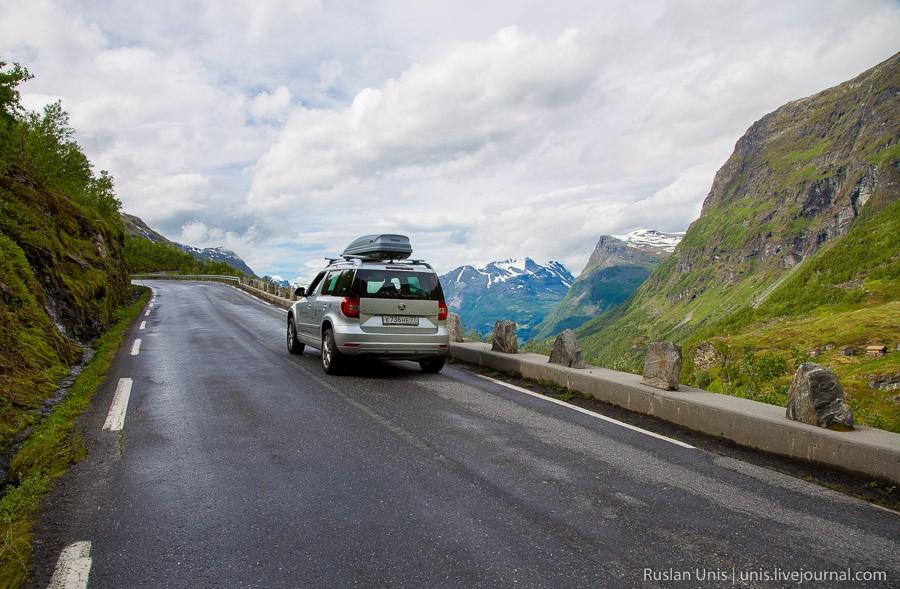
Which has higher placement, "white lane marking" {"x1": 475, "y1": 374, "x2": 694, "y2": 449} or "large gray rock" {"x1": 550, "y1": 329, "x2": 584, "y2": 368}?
"large gray rock" {"x1": 550, "y1": 329, "x2": 584, "y2": 368}

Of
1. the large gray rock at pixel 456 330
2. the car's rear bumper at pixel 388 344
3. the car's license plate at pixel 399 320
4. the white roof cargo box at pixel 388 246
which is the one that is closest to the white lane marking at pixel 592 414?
the car's rear bumper at pixel 388 344

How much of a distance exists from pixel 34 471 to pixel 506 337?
7571 millimetres

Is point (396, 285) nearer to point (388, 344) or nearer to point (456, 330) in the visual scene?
point (388, 344)

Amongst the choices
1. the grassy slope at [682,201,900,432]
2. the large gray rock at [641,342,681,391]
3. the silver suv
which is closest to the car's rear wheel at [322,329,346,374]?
the silver suv

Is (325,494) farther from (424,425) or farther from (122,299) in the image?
(122,299)

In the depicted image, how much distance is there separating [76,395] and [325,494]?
5.42 meters

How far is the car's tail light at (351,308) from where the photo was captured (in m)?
9.40

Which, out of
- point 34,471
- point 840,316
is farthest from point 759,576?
point 840,316

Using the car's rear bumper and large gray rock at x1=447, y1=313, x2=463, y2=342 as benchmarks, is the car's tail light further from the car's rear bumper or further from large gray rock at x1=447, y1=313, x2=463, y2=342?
large gray rock at x1=447, y1=313, x2=463, y2=342

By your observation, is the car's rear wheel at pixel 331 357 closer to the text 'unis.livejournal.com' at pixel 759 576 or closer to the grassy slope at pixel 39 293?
the grassy slope at pixel 39 293

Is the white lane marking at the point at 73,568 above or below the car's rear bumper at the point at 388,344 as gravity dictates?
below

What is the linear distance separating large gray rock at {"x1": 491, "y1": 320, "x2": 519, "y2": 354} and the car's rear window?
4.89 feet

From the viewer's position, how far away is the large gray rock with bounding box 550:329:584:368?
8876 millimetres

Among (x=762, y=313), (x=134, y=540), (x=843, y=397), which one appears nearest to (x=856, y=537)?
(x=843, y=397)
